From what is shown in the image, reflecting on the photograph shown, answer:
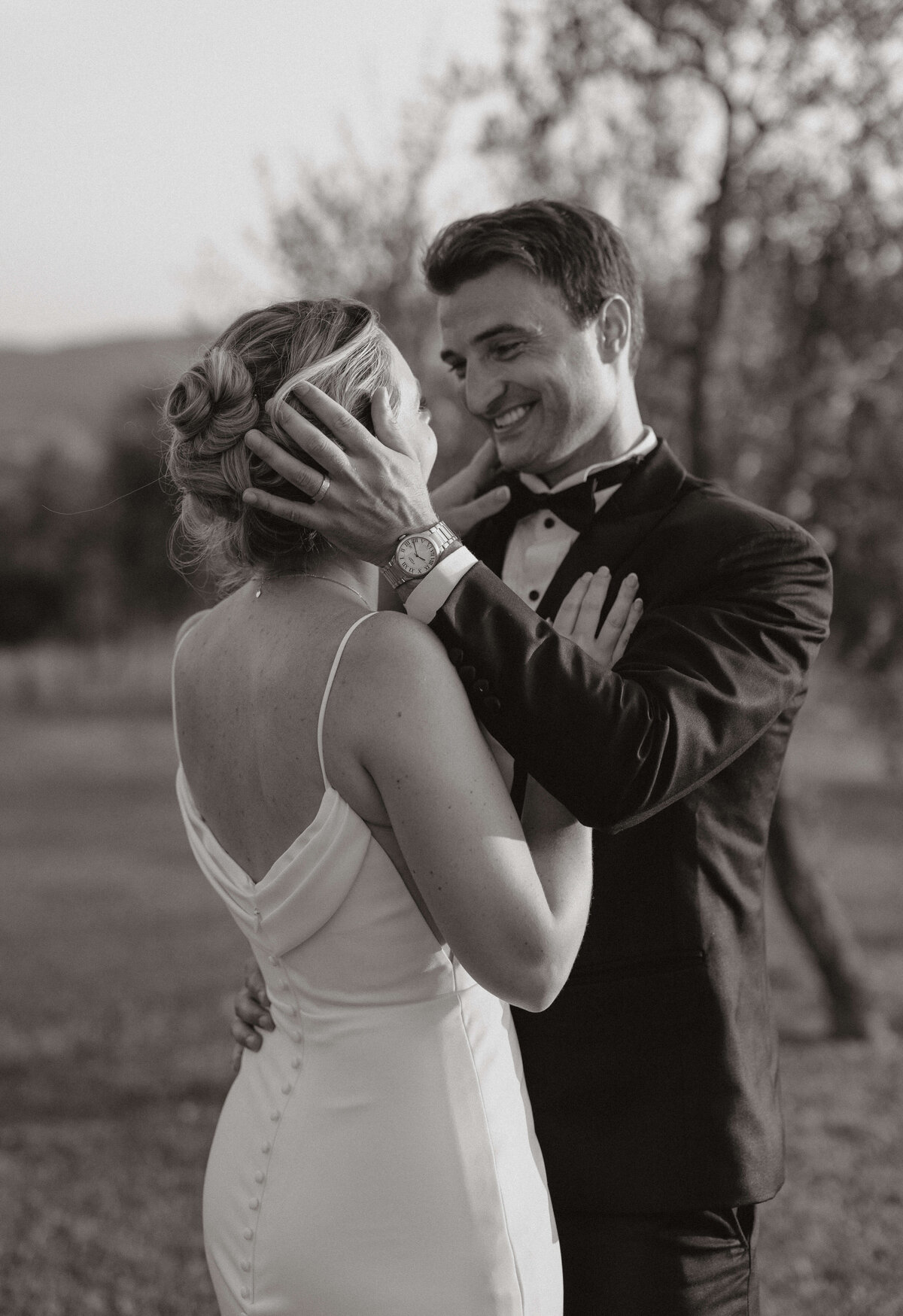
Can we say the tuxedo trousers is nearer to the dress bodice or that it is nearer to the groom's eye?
the dress bodice

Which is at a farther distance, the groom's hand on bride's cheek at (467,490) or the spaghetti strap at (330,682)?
the groom's hand on bride's cheek at (467,490)

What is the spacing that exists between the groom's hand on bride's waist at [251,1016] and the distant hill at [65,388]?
45.9 meters

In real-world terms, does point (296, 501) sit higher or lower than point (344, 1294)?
higher

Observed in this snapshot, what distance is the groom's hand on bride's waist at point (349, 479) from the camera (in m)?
2.06

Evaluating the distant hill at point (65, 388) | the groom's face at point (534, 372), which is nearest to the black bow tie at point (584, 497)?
the groom's face at point (534, 372)

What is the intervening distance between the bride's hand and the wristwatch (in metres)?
0.42

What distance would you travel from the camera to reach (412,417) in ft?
7.43

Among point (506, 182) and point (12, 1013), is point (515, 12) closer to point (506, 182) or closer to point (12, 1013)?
point (506, 182)

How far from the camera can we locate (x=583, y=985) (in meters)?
2.59

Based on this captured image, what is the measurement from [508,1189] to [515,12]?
21.6 feet

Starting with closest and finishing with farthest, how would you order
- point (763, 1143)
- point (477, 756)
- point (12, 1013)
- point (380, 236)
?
point (477, 756) < point (763, 1143) < point (380, 236) < point (12, 1013)

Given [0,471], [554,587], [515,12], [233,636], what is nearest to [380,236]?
[515,12]

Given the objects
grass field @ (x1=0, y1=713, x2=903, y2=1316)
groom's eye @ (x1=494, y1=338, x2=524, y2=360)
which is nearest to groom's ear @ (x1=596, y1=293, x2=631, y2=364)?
groom's eye @ (x1=494, y1=338, x2=524, y2=360)

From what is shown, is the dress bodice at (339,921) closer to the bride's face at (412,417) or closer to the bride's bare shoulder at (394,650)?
the bride's bare shoulder at (394,650)
